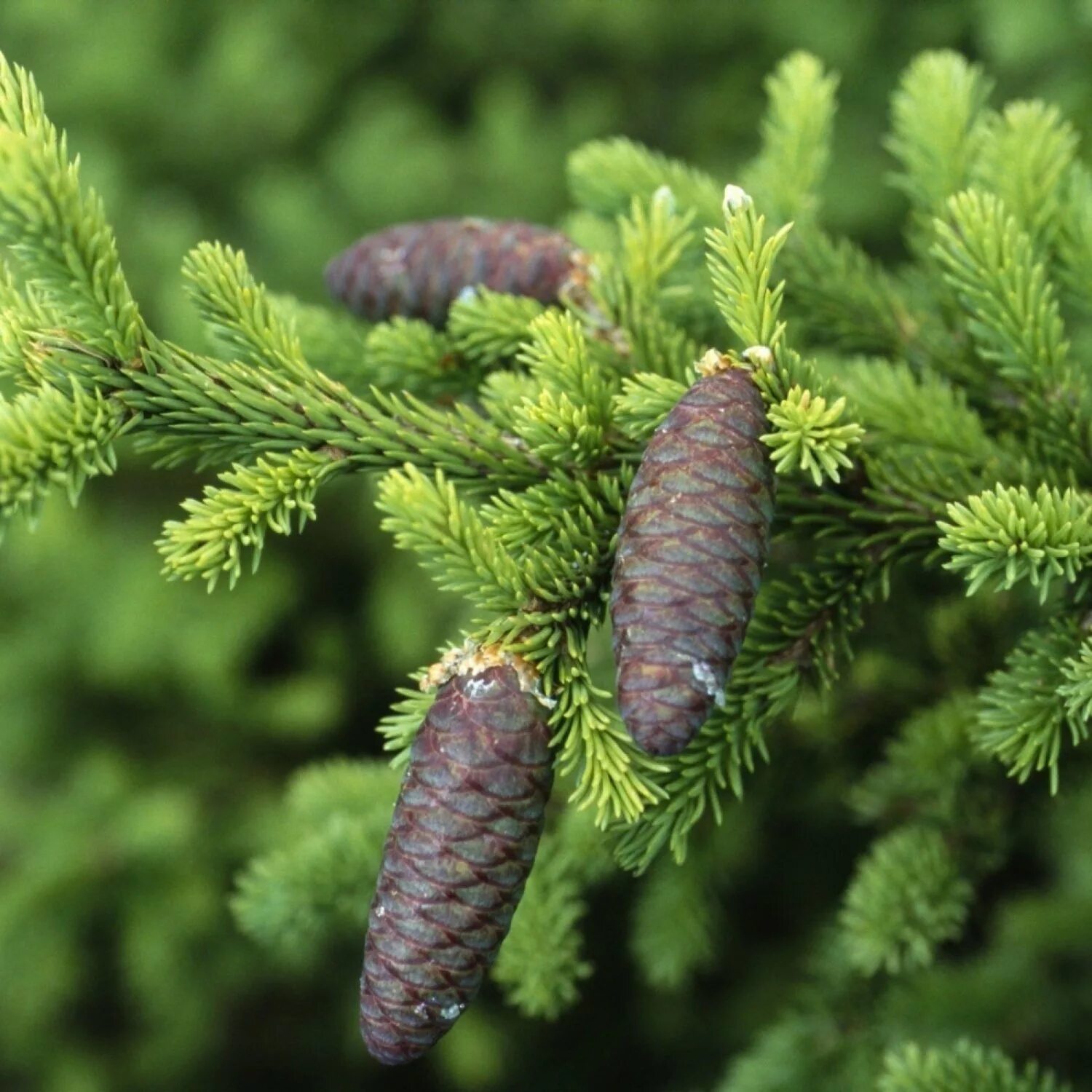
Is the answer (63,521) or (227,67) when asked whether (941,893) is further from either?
(227,67)

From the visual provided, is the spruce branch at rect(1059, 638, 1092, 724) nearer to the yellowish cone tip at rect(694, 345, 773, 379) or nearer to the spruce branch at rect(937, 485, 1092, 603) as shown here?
the spruce branch at rect(937, 485, 1092, 603)

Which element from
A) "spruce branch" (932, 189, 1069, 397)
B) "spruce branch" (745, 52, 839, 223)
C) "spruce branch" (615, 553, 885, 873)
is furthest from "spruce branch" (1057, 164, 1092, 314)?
"spruce branch" (615, 553, 885, 873)

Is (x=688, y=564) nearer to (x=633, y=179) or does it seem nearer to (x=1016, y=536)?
(x=1016, y=536)

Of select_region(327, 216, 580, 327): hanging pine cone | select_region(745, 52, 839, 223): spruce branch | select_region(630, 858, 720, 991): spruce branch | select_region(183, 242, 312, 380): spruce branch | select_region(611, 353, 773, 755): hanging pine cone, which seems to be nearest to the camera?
select_region(611, 353, 773, 755): hanging pine cone

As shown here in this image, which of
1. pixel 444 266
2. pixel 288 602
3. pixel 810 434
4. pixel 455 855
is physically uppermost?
pixel 288 602

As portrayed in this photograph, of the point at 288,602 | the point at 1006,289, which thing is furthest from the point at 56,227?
the point at 288,602

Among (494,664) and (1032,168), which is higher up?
(1032,168)
